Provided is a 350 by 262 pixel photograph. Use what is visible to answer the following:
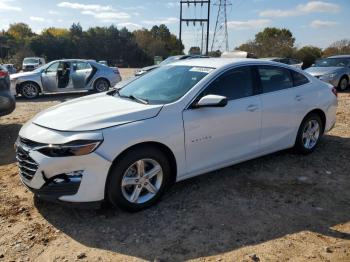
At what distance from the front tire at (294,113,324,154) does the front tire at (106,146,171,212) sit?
2.58 meters

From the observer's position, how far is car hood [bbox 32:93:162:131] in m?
4.14

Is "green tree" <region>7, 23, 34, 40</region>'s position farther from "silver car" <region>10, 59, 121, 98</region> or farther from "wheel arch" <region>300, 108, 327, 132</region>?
"wheel arch" <region>300, 108, 327, 132</region>

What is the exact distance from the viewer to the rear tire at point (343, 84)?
52.6 feet

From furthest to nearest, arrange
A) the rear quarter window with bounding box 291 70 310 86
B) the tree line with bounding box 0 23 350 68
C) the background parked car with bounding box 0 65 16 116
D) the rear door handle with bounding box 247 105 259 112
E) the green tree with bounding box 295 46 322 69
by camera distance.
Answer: the tree line with bounding box 0 23 350 68 < the green tree with bounding box 295 46 322 69 < the background parked car with bounding box 0 65 16 116 < the rear quarter window with bounding box 291 70 310 86 < the rear door handle with bounding box 247 105 259 112

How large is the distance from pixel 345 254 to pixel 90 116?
2.81 meters

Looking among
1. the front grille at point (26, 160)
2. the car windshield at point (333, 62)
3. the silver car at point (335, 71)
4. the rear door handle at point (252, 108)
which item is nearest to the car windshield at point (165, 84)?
the rear door handle at point (252, 108)

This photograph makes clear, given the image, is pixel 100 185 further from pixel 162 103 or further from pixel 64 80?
pixel 64 80

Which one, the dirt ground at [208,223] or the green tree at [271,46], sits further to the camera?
the green tree at [271,46]

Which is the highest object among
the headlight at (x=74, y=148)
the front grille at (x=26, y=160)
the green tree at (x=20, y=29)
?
the green tree at (x=20, y=29)

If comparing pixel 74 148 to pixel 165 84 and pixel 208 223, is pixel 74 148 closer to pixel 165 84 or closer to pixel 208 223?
pixel 208 223

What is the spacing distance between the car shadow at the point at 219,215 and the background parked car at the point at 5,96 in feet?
13.0

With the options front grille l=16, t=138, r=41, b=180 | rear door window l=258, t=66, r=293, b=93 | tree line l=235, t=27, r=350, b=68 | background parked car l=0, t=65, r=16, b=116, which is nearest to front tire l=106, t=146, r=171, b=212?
front grille l=16, t=138, r=41, b=180

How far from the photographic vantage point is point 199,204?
4.61 m

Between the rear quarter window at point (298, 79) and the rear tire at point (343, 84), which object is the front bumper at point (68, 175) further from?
the rear tire at point (343, 84)
